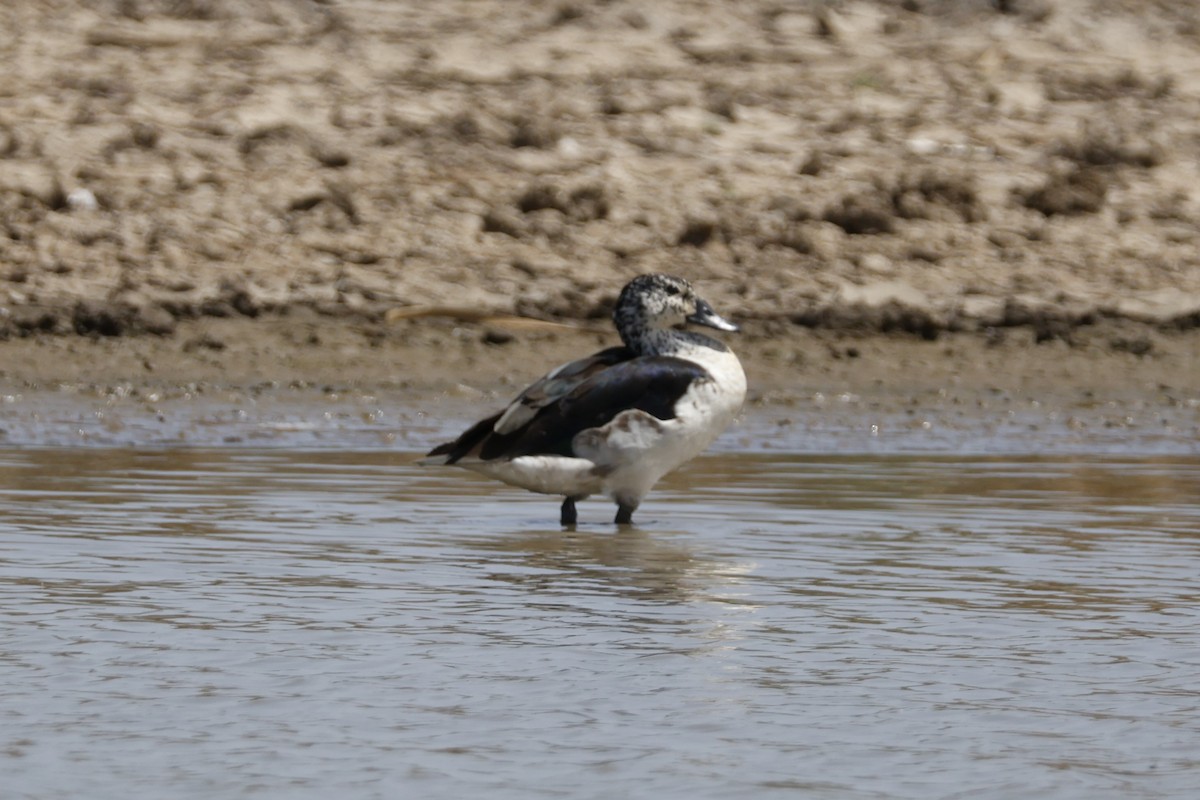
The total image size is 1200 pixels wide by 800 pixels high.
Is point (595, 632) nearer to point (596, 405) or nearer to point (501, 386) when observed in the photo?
point (596, 405)

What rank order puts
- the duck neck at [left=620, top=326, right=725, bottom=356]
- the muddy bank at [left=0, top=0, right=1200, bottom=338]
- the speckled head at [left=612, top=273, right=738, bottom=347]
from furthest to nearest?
the muddy bank at [left=0, top=0, right=1200, bottom=338]
the speckled head at [left=612, top=273, right=738, bottom=347]
the duck neck at [left=620, top=326, right=725, bottom=356]

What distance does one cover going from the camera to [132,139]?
13828mm

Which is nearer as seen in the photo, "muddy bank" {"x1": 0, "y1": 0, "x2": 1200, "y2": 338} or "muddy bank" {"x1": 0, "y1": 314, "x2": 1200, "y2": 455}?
"muddy bank" {"x1": 0, "y1": 314, "x2": 1200, "y2": 455}

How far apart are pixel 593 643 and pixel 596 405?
250 cm

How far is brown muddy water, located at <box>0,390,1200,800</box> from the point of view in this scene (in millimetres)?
4473

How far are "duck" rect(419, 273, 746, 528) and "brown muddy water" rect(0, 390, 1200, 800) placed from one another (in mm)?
199

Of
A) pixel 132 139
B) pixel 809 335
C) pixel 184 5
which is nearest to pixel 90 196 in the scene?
pixel 132 139

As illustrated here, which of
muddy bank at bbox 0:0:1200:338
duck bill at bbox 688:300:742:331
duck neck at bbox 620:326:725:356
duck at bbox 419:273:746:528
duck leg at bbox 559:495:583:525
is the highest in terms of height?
muddy bank at bbox 0:0:1200:338

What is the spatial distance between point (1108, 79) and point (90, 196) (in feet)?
20.9

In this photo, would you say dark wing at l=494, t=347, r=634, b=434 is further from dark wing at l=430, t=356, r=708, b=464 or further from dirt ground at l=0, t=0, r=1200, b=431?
dirt ground at l=0, t=0, r=1200, b=431

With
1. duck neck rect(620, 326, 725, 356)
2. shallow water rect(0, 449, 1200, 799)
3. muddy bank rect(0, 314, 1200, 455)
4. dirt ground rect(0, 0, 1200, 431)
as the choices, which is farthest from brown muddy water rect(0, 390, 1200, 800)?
dirt ground rect(0, 0, 1200, 431)

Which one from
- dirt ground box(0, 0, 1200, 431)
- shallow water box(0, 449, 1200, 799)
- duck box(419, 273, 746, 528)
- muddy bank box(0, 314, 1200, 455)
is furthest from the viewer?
dirt ground box(0, 0, 1200, 431)

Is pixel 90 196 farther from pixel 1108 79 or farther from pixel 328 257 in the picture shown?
pixel 1108 79

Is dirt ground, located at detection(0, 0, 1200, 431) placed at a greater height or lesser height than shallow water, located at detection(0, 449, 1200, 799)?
greater
